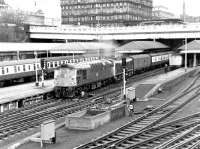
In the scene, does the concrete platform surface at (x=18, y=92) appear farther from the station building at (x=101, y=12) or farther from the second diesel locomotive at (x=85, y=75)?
the station building at (x=101, y=12)

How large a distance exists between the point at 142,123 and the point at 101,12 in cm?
12419

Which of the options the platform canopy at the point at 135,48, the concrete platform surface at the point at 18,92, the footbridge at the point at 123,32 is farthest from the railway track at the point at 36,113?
the footbridge at the point at 123,32

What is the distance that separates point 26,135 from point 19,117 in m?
5.69

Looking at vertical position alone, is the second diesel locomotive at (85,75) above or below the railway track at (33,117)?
above

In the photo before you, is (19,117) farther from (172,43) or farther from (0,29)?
(172,43)

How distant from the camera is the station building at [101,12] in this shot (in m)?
144

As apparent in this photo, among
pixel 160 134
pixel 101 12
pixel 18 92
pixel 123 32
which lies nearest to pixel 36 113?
pixel 18 92

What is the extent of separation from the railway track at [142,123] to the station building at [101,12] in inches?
4153

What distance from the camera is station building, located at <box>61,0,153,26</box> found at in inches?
5650

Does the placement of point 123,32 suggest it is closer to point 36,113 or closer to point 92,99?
point 92,99

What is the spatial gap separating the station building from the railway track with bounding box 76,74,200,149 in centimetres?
10548

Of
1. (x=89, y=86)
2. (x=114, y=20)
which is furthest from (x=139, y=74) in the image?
(x=114, y=20)

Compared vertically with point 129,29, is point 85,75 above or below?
below

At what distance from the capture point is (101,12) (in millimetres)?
147000
